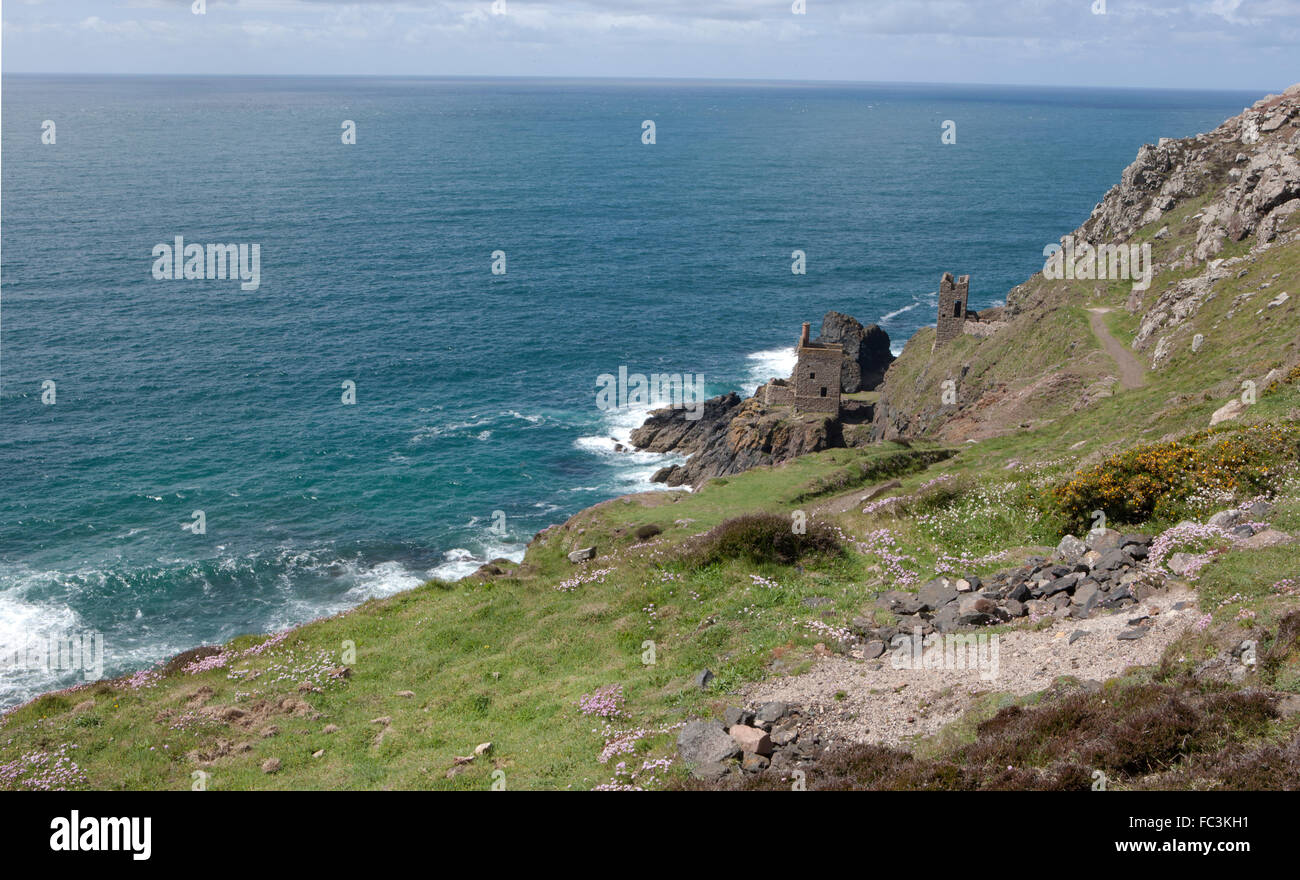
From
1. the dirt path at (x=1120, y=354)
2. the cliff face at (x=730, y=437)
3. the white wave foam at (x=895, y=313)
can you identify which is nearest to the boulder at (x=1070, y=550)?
the dirt path at (x=1120, y=354)

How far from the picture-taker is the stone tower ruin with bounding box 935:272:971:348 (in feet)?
246

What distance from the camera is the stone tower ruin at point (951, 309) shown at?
246 ft

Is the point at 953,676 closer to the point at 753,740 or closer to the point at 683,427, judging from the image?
the point at 753,740

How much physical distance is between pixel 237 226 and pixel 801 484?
137 metres

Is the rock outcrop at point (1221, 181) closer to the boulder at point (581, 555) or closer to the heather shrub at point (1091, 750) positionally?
the boulder at point (581, 555)

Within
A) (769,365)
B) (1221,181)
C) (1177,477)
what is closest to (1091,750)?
(1177,477)

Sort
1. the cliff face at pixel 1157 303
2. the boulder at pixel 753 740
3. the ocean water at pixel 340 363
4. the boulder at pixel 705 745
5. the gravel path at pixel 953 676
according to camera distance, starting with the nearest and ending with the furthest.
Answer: the boulder at pixel 753 740, the boulder at pixel 705 745, the gravel path at pixel 953 676, the cliff face at pixel 1157 303, the ocean water at pixel 340 363

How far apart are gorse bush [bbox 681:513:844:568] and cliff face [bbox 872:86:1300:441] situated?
867 inches

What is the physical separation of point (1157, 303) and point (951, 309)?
1673 cm

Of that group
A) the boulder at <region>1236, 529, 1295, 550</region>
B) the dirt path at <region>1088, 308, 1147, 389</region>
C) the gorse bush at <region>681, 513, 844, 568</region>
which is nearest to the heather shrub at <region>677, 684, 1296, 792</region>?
the boulder at <region>1236, 529, 1295, 550</region>

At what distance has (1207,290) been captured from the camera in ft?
189

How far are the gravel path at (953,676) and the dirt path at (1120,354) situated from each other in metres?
34.9

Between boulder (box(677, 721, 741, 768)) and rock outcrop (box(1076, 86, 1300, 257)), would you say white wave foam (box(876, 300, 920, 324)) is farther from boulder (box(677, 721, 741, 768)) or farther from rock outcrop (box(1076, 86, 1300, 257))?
boulder (box(677, 721, 741, 768))
